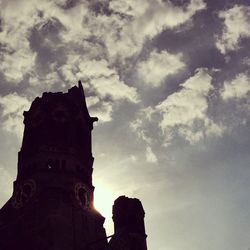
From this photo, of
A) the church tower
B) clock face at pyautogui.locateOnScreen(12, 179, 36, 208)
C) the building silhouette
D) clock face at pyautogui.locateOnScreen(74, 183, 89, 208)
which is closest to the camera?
the building silhouette

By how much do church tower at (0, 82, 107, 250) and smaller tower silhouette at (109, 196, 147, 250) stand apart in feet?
6.70

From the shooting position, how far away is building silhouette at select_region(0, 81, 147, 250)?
1452 inches

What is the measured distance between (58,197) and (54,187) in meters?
1.05

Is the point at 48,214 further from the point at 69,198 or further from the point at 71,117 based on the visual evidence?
the point at 71,117

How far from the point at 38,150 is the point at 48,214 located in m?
7.16

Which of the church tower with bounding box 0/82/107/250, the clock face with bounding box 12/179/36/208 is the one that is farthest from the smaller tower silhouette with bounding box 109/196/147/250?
the clock face with bounding box 12/179/36/208

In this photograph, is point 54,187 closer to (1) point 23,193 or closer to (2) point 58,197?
(2) point 58,197

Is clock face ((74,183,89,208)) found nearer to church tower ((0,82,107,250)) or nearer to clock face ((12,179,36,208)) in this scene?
church tower ((0,82,107,250))

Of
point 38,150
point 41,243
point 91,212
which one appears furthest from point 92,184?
point 41,243

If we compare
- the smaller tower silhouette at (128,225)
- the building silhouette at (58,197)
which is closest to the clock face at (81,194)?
the building silhouette at (58,197)

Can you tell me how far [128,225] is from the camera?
3669cm

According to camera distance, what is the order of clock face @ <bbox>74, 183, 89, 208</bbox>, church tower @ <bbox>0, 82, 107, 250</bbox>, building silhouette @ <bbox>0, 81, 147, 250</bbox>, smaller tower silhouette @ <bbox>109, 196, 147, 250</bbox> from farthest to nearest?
1. clock face @ <bbox>74, 183, 89, 208</bbox>
2. church tower @ <bbox>0, 82, 107, 250</bbox>
3. building silhouette @ <bbox>0, 81, 147, 250</bbox>
4. smaller tower silhouette @ <bbox>109, 196, 147, 250</bbox>

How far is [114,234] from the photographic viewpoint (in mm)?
36375

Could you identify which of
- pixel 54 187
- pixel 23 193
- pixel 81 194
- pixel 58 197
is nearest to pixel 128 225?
pixel 81 194
